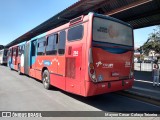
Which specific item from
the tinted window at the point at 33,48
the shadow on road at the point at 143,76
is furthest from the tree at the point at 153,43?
the tinted window at the point at 33,48

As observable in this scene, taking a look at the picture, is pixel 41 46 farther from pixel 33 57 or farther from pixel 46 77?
pixel 46 77

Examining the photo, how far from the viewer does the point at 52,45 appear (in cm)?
916

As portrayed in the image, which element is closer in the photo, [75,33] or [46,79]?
[75,33]

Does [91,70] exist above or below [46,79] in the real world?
above

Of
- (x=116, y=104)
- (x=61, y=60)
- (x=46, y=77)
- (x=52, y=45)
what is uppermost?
(x=52, y=45)

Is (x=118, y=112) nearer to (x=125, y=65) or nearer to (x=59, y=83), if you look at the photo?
(x=125, y=65)

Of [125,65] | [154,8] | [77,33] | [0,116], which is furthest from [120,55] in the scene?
[154,8]

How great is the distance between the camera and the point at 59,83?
814 cm

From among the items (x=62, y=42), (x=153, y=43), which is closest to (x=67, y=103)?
(x=62, y=42)

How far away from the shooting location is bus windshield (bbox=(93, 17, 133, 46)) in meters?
6.53

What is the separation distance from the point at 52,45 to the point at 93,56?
3.44 meters

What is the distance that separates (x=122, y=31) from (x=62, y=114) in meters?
3.86

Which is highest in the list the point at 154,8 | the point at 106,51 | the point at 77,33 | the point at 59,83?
the point at 154,8

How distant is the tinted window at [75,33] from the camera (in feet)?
22.3
